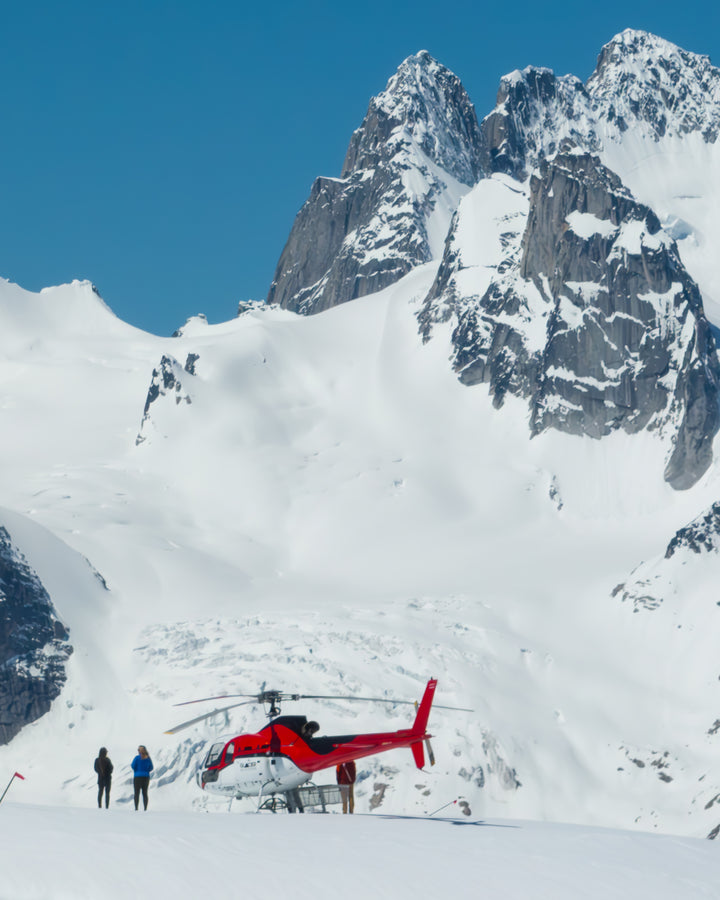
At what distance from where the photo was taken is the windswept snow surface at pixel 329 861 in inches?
1032

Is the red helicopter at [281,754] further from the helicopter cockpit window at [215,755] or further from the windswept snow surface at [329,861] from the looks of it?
the windswept snow surface at [329,861]

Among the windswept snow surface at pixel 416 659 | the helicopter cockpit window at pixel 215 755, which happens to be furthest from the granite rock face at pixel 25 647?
the helicopter cockpit window at pixel 215 755

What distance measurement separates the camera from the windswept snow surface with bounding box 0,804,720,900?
2622 cm

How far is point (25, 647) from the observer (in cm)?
16275

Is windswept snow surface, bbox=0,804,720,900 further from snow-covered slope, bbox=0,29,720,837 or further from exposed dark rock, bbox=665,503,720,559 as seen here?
exposed dark rock, bbox=665,503,720,559

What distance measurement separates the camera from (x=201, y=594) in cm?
17350

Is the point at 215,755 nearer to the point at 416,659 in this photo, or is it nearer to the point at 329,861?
the point at 329,861

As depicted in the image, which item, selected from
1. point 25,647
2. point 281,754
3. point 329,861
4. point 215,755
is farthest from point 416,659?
point 329,861

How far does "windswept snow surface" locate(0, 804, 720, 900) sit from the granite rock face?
131 m

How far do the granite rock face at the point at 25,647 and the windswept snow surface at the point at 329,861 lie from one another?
431 ft

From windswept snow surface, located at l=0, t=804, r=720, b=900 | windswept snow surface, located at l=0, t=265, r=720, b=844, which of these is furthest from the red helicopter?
windswept snow surface, located at l=0, t=265, r=720, b=844

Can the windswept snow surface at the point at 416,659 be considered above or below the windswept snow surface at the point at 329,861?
above

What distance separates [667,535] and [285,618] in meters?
63.7

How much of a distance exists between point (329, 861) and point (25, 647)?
465 ft
